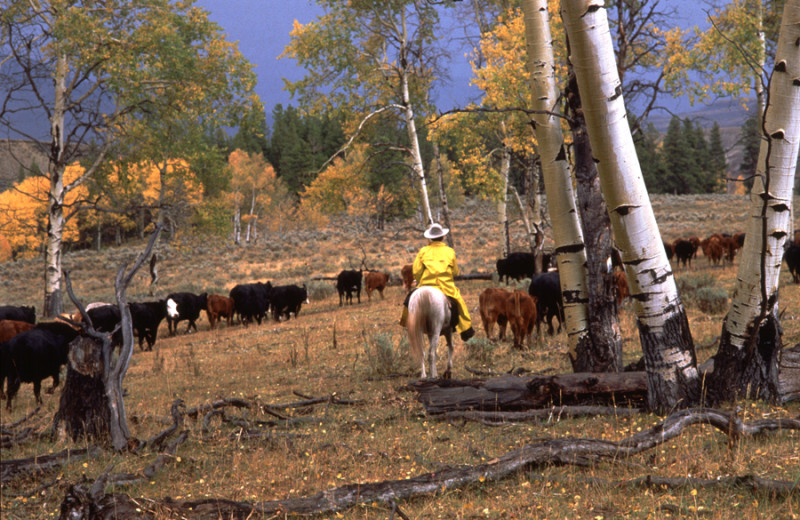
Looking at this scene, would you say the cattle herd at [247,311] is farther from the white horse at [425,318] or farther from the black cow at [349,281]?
the white horse at [425,318]

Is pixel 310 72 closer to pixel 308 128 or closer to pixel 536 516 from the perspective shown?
pixel 536 516

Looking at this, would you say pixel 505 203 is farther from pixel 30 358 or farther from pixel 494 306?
pixel 30 358

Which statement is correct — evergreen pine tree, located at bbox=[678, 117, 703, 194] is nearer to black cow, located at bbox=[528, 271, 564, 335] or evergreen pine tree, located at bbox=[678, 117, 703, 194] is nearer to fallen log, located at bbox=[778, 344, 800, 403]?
black cow, located at bbox=[528, 271, 564, 335]

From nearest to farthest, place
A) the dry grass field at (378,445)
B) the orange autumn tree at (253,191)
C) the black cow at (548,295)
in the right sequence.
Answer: the dry grass field at (378,445)
the black cow at (548,295)
the orange autumn tree at (253,191)

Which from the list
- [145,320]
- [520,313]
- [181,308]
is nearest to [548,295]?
[520,313]

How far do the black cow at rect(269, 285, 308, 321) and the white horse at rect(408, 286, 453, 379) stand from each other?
11.7 meters

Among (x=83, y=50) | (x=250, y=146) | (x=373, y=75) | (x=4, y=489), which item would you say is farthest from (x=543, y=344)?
(x=250, y=146)

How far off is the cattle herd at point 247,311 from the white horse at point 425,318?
96.2 inches

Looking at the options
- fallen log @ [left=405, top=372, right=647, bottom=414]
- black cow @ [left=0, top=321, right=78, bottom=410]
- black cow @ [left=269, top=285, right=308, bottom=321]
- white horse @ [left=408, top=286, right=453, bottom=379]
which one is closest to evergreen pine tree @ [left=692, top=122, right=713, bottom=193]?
black cow @ [left=269, top=285, right=308, bottom=321]

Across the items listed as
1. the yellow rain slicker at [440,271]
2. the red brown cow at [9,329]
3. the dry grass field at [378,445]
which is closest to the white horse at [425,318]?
the yellow rain slicker at [440,271]

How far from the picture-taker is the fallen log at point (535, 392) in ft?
19.1

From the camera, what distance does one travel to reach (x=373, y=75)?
21.7 m

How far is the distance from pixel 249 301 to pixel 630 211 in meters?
Result: 16.7

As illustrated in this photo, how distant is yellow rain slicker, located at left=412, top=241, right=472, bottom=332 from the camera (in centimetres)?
883
